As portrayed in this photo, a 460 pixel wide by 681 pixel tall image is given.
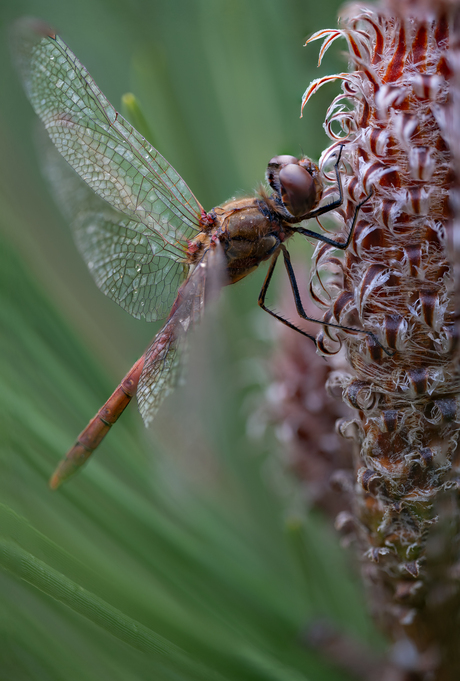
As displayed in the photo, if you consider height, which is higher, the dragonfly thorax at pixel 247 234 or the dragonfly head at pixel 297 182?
the dragonfly head at pixel 297 182

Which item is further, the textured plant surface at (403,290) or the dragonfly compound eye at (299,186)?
the dragonfly compound eye at (299,186)

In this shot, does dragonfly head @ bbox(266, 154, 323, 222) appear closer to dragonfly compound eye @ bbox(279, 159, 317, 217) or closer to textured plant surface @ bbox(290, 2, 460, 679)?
dragonfly compound eye @ bbox(279, 159, 317, 217)

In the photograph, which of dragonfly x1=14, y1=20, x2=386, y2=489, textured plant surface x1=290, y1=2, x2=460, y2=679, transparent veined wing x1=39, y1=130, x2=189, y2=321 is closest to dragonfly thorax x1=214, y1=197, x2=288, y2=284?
dragonfly x1=14, y1=20, x2=386, y2=489

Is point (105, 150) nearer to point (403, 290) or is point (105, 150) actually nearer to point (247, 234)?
point (247, 234)

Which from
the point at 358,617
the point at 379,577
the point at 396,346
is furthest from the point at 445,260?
the point at 358,617

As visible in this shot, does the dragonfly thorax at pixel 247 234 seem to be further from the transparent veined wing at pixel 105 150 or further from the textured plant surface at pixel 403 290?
the textured plant surface at pixel 403 290

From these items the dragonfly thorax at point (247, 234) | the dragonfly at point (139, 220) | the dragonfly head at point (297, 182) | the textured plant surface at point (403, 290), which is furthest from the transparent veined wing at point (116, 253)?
the textured plant surface at point (403, 290)

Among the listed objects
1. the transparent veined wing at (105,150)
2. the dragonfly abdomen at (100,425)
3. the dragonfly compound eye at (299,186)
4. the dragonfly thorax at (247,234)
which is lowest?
the dragonfly abdomen at (100,425)
